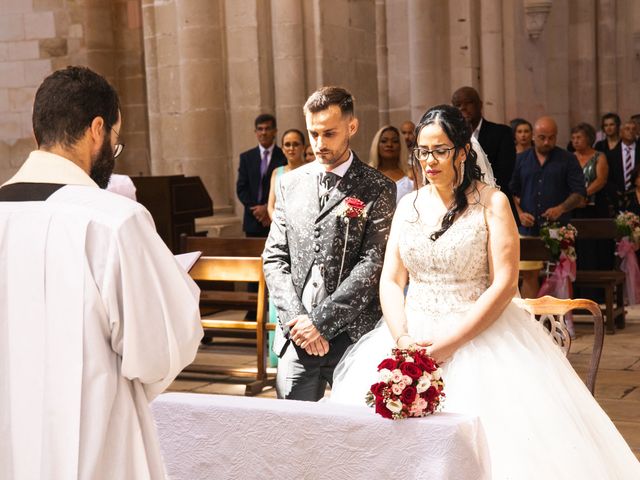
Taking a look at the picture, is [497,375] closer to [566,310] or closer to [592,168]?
A: [566,310]

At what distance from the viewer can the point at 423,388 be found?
277cm

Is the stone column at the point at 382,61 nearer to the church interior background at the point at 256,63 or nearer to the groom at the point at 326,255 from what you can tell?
the church interior background at the point at 256,63

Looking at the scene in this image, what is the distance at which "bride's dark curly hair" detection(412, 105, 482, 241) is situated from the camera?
3703mm

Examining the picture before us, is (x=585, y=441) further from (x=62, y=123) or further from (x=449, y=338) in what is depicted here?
(x=62, y=123)

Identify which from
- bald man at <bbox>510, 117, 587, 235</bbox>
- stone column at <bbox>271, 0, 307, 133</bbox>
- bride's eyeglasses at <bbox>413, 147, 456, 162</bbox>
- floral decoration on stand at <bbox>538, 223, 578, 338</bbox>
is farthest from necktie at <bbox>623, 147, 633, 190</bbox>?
bride's eyeglasses at <bbox>413, 147, 456, 162</bbox>

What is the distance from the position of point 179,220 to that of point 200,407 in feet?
21.8

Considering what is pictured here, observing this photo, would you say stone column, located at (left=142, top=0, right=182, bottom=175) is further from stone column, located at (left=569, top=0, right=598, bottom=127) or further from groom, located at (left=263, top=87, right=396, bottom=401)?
stone column, located at (left=569, top=0, right=598, bottom=127)

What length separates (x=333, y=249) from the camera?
12.8 feet

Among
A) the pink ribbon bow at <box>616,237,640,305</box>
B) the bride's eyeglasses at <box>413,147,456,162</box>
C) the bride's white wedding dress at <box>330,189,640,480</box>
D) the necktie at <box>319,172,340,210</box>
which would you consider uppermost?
the bride's eyeglasses at <box>413,147,456,162</box>

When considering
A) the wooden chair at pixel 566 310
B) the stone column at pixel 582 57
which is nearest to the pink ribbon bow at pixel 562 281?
the wooden chair at pixel 566 310

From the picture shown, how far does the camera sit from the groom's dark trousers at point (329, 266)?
388cm

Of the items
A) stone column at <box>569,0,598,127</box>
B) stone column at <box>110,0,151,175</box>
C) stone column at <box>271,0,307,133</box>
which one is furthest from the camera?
stone column at <box>569,0,598,127</box>

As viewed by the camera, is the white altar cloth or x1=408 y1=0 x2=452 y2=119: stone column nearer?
the white altar cloth

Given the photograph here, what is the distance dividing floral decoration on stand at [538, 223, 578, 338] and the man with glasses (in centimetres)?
622
